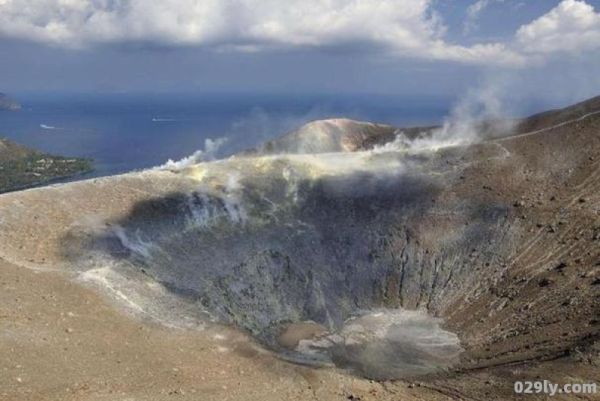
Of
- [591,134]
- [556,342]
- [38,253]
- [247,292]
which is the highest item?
[591,134]

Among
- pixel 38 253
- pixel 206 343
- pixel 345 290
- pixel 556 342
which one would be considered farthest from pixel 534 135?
pixel 38 253

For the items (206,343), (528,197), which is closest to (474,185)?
(528,197)

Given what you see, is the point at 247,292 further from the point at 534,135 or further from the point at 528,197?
the point at 534,135

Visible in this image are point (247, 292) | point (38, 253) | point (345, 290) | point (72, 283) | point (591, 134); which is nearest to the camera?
point (72, 283)

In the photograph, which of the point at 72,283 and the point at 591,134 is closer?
the point at 72,283

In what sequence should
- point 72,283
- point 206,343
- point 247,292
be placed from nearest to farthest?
point 206,343 < point 72,283 < point 247,292

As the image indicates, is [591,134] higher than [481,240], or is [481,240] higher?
[591,134]
